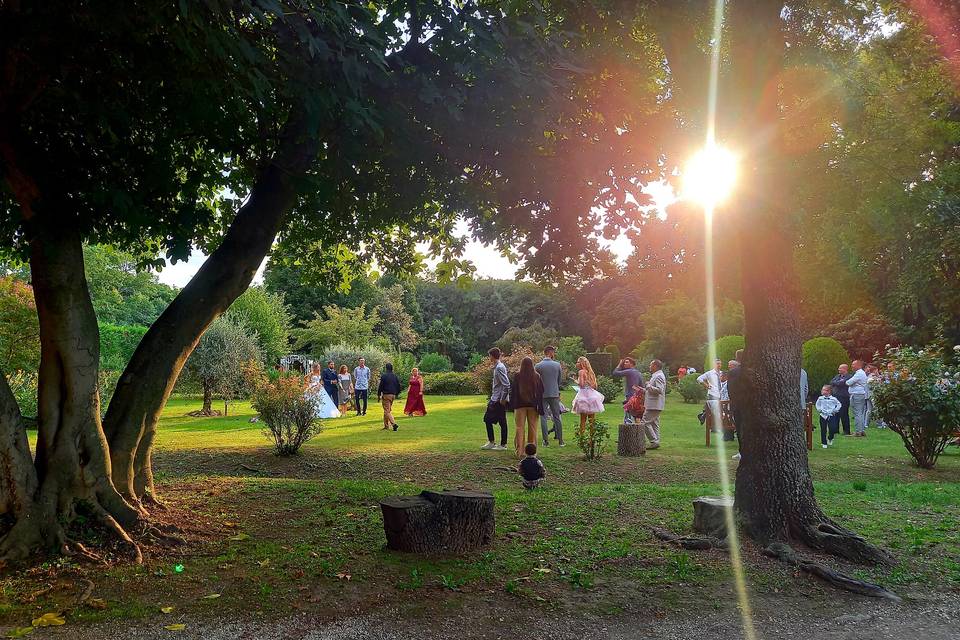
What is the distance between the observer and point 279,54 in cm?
481

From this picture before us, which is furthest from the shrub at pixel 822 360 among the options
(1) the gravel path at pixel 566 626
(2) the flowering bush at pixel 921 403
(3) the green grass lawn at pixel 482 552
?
(1) the gravel path at pixel 566 626

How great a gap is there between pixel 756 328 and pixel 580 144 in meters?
2.31

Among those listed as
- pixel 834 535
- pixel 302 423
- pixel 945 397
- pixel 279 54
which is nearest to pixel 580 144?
pixel 279 54

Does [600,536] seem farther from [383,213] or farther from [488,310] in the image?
→ [488,310]

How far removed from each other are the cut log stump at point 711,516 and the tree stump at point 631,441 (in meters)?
5.42

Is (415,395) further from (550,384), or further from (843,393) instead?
(843,393)

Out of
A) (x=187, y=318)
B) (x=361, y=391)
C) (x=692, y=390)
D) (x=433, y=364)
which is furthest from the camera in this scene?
(x=433, y=364)

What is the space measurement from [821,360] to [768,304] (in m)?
19.7

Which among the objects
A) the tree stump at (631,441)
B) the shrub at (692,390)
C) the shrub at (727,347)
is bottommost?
the tree stump at (631,441)

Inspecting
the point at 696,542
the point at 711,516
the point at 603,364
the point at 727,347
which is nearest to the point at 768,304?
the point at 711,516

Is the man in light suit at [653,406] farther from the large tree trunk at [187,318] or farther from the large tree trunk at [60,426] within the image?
the large tree trunk at [60,426]

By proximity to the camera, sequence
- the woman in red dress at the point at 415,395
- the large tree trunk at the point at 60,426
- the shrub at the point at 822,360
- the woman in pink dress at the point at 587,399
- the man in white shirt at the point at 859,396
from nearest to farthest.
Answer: the large tree trunk at the point at 60,426 → the woman in pink dress at the point at 587,399 → the man in white shirt at the point at 859,396 → the woman in red dress at the point at 415,395 → the shrub at the point at 822,360

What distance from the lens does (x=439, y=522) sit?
5.43m

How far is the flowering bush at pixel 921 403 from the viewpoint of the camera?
34.0 ft
